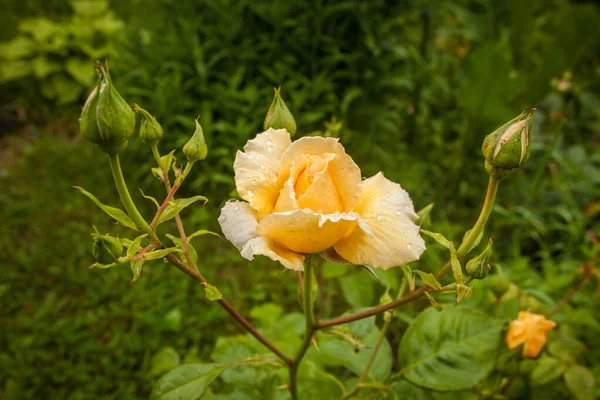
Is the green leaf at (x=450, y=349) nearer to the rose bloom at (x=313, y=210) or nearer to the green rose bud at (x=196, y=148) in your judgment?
the rose bloom at (x=313, y=210)

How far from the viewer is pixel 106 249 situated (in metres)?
0.67

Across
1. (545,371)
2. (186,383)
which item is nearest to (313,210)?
(186,383)

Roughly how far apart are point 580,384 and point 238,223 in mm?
931

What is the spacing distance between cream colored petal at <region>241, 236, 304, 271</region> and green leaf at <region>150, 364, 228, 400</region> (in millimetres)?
328

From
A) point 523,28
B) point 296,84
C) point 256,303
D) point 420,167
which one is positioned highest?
point 523,28

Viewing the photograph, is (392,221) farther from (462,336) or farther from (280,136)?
(462,336)

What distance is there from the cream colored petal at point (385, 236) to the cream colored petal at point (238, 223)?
0.40ft

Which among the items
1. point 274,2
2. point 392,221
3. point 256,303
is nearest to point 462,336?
point 392,221

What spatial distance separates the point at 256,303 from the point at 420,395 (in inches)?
47.2

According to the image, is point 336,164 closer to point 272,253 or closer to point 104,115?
point 272,253

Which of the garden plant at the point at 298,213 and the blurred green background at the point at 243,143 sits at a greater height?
the garden plant at the point at 298,213

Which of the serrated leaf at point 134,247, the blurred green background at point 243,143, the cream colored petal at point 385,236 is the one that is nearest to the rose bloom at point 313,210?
the cream colored petal at point 385,236

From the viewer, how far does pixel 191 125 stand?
8.68 ft

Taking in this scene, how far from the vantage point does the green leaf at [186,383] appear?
90 cm
